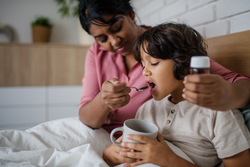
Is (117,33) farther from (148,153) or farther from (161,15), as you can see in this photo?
(161,15)

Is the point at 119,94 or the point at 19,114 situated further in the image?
the point at 19,114

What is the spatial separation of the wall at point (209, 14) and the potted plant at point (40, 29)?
4.94 ft

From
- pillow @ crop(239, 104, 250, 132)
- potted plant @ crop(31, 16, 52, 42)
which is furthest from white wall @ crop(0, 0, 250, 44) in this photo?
pillow @ crop(239, 104, 250, 132)

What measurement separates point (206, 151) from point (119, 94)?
0.39 metres

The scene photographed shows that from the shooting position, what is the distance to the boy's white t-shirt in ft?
1.91

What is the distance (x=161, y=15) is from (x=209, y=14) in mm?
556

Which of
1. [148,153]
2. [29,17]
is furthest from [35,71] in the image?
[148,153]

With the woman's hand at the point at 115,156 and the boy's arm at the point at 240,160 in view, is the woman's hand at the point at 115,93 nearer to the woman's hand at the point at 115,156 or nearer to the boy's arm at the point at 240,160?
the woman's hand at the point at 115,156

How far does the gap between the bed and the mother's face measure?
0.45m

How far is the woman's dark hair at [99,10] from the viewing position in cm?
83

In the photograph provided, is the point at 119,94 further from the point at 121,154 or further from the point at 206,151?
the point at 206,151

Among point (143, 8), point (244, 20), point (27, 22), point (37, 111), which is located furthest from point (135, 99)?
point (27, 22)

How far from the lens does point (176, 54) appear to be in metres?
0.67

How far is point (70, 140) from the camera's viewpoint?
2.79 ft
